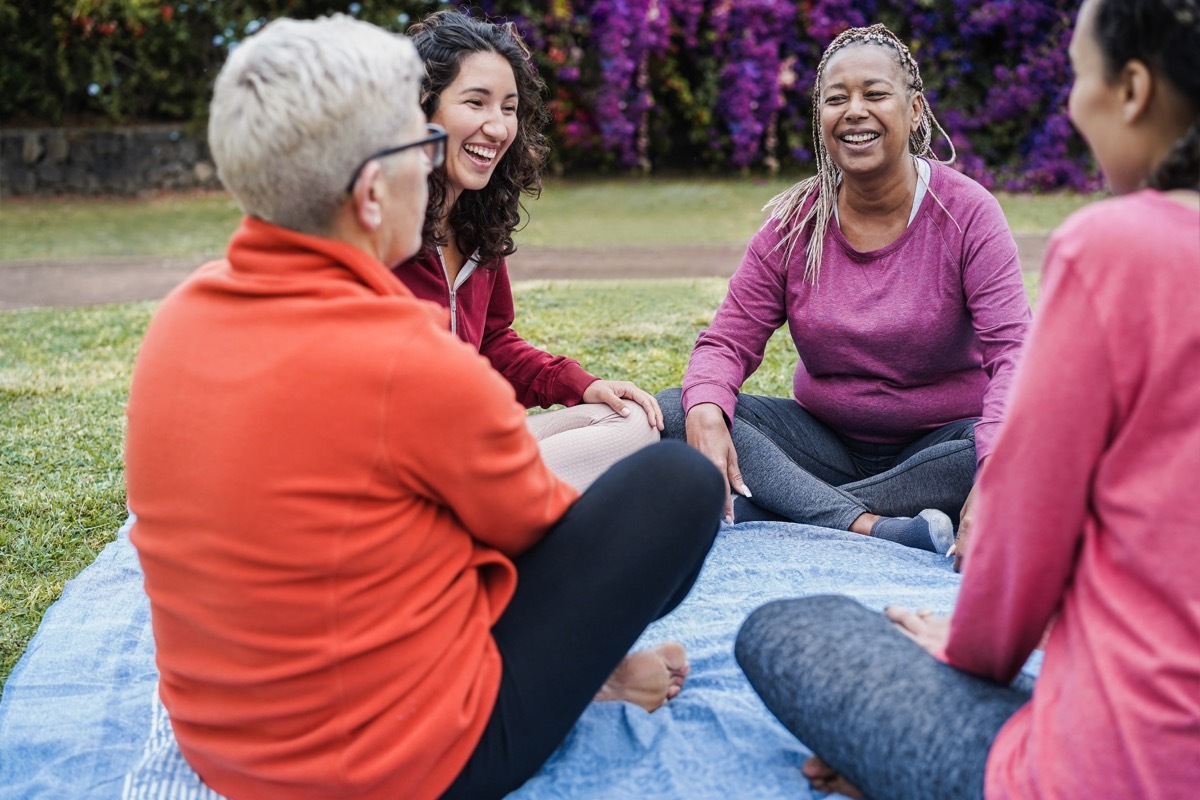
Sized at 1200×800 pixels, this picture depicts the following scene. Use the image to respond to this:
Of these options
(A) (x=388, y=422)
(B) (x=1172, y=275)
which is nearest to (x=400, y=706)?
(A) (x=388, y=422)

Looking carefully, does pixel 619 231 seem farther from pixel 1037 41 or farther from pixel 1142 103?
pixel 1142 103

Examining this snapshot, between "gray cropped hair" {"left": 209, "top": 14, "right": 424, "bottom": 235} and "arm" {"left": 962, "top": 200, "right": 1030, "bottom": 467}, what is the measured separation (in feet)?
6.12

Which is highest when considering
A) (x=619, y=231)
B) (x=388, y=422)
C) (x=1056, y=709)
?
(x=388, y=422)

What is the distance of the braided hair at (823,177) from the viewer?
321cm

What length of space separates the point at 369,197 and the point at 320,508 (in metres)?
0.44

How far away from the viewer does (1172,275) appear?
1375 millimetres

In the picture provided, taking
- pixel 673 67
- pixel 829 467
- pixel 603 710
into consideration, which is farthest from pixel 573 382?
pixel 673 67

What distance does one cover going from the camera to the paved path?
746 cm

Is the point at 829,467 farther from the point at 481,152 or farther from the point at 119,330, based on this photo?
the point at 119,330

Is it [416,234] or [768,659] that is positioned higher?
[416,234]

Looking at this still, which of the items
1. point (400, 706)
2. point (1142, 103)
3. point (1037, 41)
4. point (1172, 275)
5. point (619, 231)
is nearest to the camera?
point (1172, 275)

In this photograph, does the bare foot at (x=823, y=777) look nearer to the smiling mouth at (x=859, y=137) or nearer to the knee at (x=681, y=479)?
the knee at (x=681, y=479)

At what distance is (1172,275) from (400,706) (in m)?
1.17

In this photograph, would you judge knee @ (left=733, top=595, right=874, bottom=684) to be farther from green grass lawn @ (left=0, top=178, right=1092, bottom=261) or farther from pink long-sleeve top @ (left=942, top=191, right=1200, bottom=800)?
green grass lawn @ (left=0, top=178, right=1092, bottom=261)
